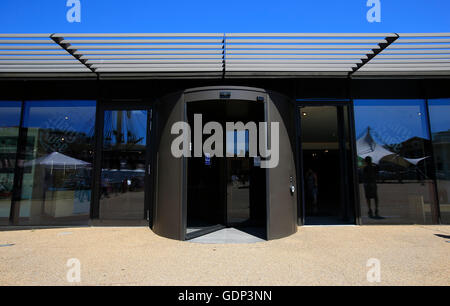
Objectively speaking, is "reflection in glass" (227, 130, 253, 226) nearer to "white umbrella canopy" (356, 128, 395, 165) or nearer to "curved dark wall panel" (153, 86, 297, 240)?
"curved dark wall panel" (153, 86, 297, 240)

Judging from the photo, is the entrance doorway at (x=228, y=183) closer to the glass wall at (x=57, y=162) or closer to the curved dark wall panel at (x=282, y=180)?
the curved dark wall panel at (x=282, y=180)

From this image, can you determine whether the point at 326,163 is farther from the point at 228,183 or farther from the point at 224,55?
the point at 224,55

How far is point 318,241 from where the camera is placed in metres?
4.86

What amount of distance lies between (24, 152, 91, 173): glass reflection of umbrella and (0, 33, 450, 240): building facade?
0.03 meters

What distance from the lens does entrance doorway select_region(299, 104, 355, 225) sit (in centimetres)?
677

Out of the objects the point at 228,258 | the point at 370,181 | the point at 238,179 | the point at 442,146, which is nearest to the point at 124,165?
the point at 238,179

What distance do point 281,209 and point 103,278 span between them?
3498mm

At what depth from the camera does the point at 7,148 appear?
665cm

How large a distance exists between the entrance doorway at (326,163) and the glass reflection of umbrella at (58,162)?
617 cm

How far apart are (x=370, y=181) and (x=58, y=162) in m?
8.52

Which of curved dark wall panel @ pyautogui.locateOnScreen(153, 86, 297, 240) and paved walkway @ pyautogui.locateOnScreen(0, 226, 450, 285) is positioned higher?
curved dark wall panel @ pyautogui.locateOnScreen(153, 86, 297, 240)

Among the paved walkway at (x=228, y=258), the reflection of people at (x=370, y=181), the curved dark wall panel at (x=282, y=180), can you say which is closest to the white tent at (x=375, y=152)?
the reflection of people at (x=370, y=181)

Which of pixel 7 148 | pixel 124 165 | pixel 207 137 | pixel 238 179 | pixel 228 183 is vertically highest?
pixel 207 137
